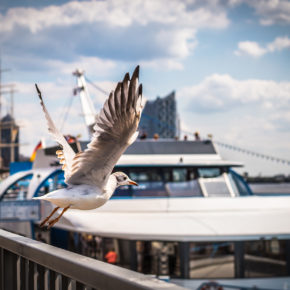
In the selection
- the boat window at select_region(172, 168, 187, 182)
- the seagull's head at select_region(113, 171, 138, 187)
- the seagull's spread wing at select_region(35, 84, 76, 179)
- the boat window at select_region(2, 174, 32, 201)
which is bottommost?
the boat window at select_region(2, 174, 32, 201)

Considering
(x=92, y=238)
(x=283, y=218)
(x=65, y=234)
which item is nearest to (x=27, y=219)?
(x=65, y=234)

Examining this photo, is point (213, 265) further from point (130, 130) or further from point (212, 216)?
point (130, 130)

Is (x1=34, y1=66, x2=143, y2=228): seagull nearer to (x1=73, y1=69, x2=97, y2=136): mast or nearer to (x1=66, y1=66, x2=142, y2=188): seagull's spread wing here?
(x1=66, y1=66, x2=142, y2=188): seagull's spread wing

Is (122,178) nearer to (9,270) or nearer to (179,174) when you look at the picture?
(9,270)

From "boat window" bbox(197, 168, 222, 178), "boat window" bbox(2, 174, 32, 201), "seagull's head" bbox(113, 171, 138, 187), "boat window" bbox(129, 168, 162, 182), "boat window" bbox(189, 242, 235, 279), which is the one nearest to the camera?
"seagull's head" bbox(113, 171, 138, 187)

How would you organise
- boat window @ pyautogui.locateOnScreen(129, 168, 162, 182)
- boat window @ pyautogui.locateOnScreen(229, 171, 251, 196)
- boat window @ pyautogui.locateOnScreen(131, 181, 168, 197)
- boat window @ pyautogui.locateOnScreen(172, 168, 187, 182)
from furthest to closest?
boat window @ pyautogui.locateOnScreen(229, 171, 251, 196) → boat window @ pyautogui.locateOnScreen(172, 168, 187, 182) → boat window @ pyautogui.locateOnScreen(129, 168, 162, 182) → boat window @ pyautogui.locateOnScreen(131, 181, 168, 197)

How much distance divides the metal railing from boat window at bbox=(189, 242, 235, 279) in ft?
19.4

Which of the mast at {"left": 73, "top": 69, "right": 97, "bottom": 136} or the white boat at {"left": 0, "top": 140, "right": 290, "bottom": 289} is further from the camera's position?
the mast at {"left": 73, "top": 69, "right": 97, "bottom": 136}

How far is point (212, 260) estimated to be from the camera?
8766 millimetres

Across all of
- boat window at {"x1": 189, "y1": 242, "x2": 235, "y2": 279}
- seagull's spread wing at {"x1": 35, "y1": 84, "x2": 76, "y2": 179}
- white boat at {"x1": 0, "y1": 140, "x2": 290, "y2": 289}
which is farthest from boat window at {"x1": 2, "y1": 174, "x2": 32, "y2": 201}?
seagull's spread wing at {"x1": 35, "y1": 84, "x2": 76, "y2": 179}

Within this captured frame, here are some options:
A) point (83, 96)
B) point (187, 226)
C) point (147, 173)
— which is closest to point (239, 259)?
point (187, 226)

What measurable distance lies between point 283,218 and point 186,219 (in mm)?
1868

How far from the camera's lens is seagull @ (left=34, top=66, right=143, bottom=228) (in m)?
2.38

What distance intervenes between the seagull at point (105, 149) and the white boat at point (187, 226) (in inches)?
247
